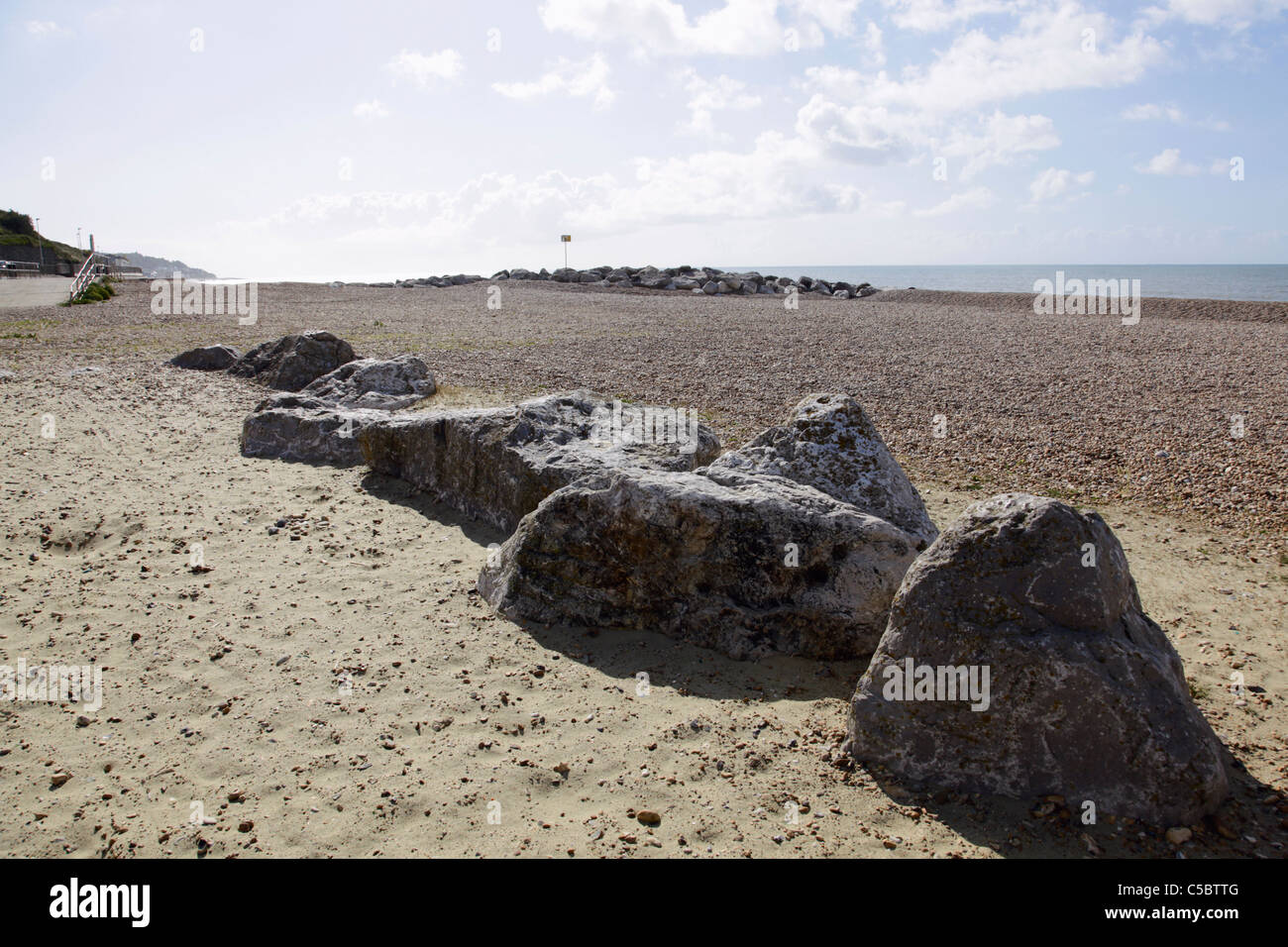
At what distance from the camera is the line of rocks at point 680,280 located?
40.2 metres

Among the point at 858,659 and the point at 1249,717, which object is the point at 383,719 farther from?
the point at 1249,717

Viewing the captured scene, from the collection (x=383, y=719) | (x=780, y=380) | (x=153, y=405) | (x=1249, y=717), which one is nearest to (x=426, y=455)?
(x=383, y=719)

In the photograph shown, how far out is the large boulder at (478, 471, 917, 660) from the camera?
5.12m

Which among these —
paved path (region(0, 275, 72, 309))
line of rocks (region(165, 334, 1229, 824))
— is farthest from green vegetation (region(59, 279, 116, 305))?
line of rocks (region(165, 334, 1229, 824))

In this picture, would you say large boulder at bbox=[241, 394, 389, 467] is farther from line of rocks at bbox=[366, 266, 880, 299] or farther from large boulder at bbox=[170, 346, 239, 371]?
line of rocks at bbox=[366, 266, 880, 299]

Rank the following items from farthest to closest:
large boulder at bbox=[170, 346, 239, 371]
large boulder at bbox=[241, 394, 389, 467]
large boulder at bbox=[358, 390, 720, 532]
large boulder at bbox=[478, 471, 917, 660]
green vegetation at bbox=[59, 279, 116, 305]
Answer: green vegetation at bbox=[59, 279, 116, 305]
large boulder at bbox=[170, 346, 239, 371]
large boulder at bbox=[241, 394, 389, 467]
large boulder at bbox=[358, 390, 720, 532]
large boulder at bbox=[478, 471, 917, 660]

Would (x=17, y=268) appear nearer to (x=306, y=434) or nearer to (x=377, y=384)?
(x=377, y=384)

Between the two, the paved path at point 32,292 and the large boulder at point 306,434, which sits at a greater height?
the paved path at point 32,292

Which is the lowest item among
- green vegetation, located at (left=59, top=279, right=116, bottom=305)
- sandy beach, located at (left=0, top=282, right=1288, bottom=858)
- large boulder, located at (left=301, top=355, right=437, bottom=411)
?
sandy beach, located at (left=0, top=282, right=1288, bottom=858)

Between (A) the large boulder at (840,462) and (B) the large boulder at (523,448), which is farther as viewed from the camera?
(B) the large boulder at (523,448)

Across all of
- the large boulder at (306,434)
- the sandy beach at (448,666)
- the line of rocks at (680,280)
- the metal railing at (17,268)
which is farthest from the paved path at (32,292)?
the large boulder at (306,434)

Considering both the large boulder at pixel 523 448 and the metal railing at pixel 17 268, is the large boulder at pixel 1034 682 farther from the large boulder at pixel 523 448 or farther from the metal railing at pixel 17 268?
the metal railing at pixel 17 268

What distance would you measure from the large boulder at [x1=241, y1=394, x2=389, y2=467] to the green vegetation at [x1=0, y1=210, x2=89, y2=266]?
2380 inches

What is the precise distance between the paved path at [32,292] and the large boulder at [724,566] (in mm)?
29984
